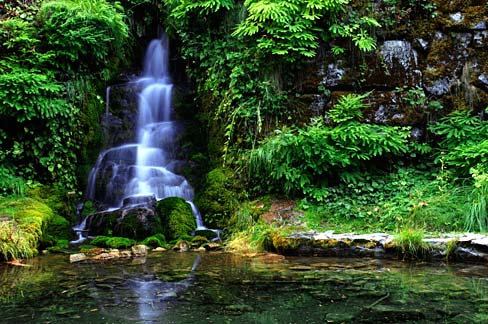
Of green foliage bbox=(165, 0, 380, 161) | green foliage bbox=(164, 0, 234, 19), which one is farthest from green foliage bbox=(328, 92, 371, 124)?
green foliage bbox=(164, 0, 234, 19)

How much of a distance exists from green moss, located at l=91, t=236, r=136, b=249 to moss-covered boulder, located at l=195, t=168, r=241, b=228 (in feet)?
5.69

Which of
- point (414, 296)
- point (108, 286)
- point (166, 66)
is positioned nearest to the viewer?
point (414, 296)

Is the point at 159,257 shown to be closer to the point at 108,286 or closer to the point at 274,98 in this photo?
the point at 108,286

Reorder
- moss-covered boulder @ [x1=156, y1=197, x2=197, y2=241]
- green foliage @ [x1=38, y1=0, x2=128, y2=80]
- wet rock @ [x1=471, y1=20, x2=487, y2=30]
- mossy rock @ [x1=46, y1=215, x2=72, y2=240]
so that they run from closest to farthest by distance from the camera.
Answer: mossy rock @ [x1=46, y1=215, x2=72, y2=240]
moss-covered boulder @ [x1=156, y1=197, x2=197, y2=241]
wet rock @ [x1=471, y1=20, x2=487, y2=30]
green foliage @ [x1=38, y1=0, x2=128, y2=80]

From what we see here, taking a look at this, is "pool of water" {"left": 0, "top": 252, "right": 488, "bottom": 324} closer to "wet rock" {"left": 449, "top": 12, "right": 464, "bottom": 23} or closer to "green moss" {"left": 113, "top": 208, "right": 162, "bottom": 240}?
"green moss" {"left": 113, "top": 208, "right": 162, "bottom": 240}

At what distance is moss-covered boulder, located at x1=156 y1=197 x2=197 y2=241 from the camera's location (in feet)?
26.1

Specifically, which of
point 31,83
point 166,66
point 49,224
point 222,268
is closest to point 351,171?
point 222,268

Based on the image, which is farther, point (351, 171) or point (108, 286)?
point (351, 171)

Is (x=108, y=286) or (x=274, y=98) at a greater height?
(x=274, y=98)

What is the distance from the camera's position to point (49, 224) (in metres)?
7.62

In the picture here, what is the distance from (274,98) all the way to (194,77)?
307cm

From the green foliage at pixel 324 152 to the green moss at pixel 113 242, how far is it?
2674mm

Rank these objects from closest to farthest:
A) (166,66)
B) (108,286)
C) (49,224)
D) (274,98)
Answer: (108,286)
(49,224)
(274,98)
(166,66)

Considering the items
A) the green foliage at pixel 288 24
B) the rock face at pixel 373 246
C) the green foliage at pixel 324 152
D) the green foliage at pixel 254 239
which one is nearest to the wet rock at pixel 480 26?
the green foliage at pixel 288 24
